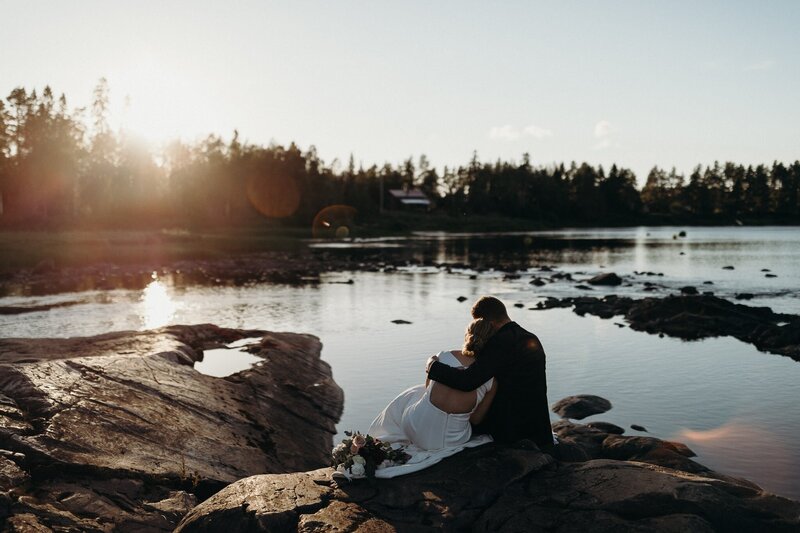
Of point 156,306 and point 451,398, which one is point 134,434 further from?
point 156,306

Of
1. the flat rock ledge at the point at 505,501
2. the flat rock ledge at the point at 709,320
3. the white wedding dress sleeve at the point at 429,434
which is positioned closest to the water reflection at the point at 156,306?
the flat rock ledge at the point at 709,320

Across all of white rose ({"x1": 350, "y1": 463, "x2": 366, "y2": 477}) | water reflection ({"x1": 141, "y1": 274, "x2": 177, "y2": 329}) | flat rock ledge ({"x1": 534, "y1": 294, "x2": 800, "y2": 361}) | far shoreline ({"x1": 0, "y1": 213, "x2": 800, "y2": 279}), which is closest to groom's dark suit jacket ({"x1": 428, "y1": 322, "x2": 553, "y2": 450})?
white rose ({"x1": 350, "y1": 463, "x2": 366, "y2": 477})

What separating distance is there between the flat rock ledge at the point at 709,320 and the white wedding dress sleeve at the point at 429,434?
2100 cm

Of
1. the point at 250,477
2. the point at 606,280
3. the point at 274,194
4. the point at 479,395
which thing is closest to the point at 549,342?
the point at 479,395

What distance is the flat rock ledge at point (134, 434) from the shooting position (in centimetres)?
898

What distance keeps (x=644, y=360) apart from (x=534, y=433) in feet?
54.6

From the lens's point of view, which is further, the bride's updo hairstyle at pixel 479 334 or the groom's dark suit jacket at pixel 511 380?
the bride's updo hairstyle at pixel 479 334

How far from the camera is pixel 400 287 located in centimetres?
4784

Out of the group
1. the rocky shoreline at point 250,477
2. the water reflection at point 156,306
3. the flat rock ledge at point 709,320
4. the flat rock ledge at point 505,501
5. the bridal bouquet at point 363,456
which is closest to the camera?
the flat rock ledge at point 505,501

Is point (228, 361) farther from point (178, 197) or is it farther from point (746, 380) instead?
point (178, 197)

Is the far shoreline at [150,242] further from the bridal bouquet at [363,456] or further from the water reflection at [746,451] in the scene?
the bridal bouquet at [363,456]

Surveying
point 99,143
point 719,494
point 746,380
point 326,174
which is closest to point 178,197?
point 99,143

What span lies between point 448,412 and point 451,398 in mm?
202

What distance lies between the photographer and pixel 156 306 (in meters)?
37.4
